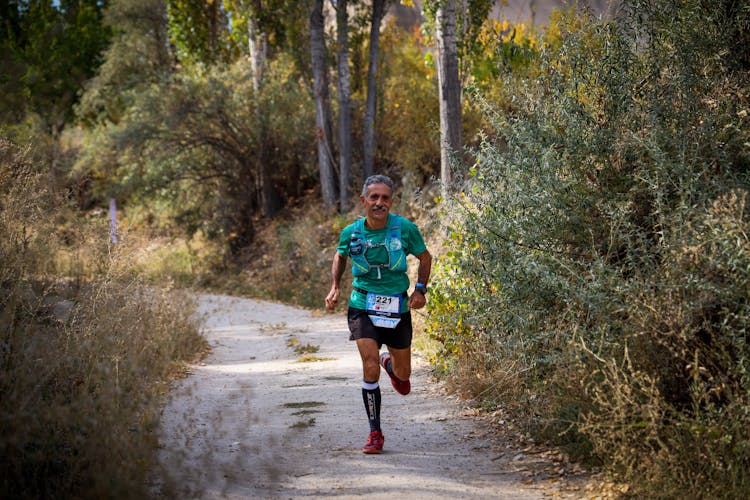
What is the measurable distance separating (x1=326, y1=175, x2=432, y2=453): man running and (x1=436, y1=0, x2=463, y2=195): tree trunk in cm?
639

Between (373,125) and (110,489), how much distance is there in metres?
17.9

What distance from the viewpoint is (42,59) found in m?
38.0

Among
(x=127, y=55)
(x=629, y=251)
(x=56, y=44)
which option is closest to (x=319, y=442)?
(x=629, y=251)

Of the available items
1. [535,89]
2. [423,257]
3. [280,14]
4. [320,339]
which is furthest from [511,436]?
[280,14]

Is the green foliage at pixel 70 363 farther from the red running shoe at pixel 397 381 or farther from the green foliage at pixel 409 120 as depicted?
the green foliage at pixel 409 120

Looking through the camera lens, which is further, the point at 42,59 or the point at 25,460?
the point at 42,59

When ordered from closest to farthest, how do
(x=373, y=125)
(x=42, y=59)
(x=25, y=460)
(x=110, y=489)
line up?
(x=110, y=489), (x=25, y=460), (x=373, y=125), (x=42, y=59)

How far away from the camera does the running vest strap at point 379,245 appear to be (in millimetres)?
6121

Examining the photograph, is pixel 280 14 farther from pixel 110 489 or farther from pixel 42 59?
pixel 110 489

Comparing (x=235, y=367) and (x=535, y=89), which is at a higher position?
(x=535, y=89)

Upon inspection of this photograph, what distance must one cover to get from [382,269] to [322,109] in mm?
16331

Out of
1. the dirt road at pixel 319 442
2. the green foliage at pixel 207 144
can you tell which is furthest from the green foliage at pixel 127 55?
the dirt road at pixel 319 442

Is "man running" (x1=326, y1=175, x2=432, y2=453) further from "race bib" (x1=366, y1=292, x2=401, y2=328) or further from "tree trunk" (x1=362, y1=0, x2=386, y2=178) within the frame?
"tree trunk" (x1=362, y1=0, x2=386, y2=178)

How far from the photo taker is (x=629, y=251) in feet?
17.8
